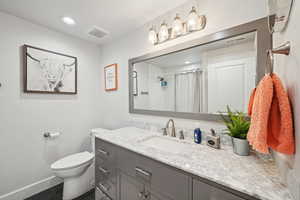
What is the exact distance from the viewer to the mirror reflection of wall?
3.19ft

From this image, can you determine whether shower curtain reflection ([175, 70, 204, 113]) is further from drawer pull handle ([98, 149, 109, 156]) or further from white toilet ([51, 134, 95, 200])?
white toilet ([51, 134, 95, 200])

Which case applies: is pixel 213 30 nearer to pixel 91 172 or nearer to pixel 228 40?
pixel 228 40

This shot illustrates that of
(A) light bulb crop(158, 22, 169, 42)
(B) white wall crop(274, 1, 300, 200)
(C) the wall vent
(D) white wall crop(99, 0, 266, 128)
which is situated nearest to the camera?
(B) white wall crop(274, 1, 300, 200)

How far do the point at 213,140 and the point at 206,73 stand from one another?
1.95 feet

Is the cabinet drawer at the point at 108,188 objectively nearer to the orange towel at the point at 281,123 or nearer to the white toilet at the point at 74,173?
the white toilet at the point at 74,173

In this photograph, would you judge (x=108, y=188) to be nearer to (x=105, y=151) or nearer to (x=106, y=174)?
(x=106, y=174)

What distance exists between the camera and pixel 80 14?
1443mm

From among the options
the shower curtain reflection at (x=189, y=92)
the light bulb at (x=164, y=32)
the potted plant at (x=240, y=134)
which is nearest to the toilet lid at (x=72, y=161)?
the shower curtain reflection at (x=189, y=92)

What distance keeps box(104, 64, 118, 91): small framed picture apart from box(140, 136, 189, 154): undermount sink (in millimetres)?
1072

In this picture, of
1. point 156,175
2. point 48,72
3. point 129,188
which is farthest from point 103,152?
point 48,72

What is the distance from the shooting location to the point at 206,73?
1.16m

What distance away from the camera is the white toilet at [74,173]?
1407 mm

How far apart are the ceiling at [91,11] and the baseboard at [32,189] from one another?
2074 millimetres

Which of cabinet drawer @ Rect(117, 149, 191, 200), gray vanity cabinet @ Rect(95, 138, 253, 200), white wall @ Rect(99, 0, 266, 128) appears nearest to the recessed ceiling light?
white wall @ Rect(99, 0, 266, 128)
